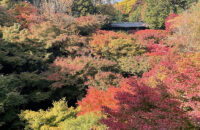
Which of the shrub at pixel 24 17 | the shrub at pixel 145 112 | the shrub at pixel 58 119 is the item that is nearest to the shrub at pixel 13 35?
the shrub at pixel 24 17

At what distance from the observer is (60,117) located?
25.9ft

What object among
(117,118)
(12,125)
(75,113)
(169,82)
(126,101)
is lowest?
(12,125)

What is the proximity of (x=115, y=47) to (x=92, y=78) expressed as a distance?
5.27 m

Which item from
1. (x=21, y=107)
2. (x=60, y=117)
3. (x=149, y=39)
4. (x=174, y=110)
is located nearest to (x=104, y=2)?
(x=149, y=39)

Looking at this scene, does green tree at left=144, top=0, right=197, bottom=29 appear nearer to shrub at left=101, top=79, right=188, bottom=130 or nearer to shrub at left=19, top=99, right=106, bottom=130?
shrub at left=19, top=99, right=106, bottom=130

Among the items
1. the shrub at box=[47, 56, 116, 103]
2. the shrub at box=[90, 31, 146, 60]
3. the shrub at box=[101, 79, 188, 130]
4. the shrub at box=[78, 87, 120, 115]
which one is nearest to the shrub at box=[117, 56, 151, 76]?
the shrub at box=[90, 31, 146, 60]

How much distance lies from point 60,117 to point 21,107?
560 centimetres

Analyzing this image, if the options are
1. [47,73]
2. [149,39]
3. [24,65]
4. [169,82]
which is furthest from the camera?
[149,39]

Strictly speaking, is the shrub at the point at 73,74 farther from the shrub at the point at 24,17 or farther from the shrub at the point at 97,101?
the shrub at the point at 24,17

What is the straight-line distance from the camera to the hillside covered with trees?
4.77 meters

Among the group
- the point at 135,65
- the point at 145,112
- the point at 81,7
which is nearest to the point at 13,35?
the point at 135,65

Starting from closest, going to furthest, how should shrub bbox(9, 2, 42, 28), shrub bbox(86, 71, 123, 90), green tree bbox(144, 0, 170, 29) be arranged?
shrub bbox(86, 71, 123, 90) < shrub bbox(9, 2, 42, 28) < green tree bbox(144, 0, 170, 29)

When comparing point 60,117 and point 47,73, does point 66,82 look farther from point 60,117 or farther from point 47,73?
point 60,117

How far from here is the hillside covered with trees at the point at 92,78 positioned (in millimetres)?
4773
